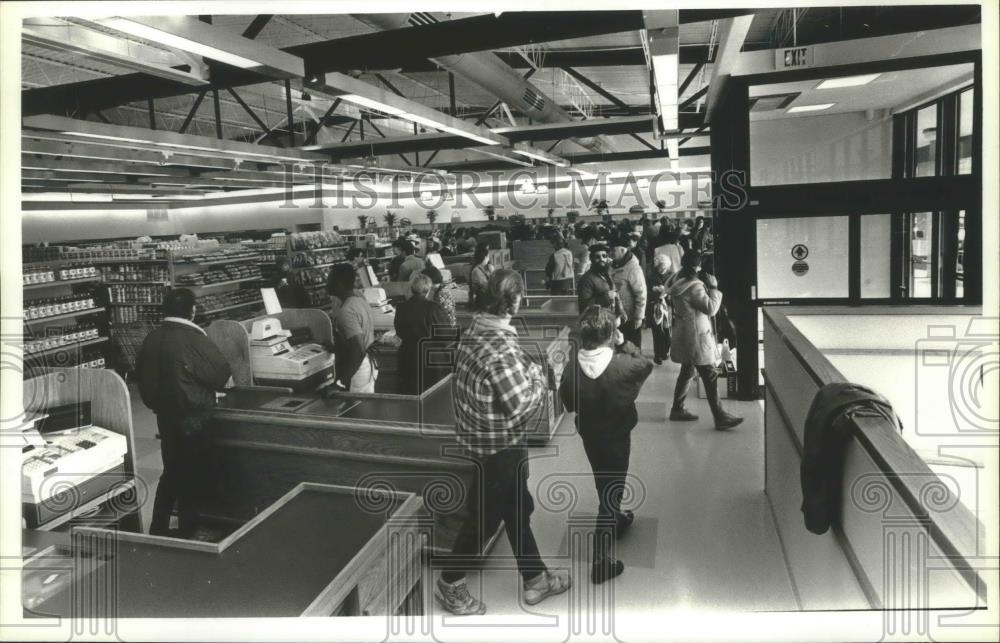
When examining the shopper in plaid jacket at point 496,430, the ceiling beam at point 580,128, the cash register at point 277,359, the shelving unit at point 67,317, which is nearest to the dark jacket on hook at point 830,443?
the shopper in plaid jacket at point 496,430

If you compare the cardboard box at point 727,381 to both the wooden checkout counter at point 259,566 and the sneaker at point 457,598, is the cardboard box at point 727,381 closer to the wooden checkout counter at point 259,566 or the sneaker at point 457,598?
the sneaker at point 457,598

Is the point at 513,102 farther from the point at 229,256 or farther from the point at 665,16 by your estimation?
the point at 229,256

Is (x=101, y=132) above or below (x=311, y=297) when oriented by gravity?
above

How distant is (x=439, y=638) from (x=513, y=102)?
475cm

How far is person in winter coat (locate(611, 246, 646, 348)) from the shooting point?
6.94 meters

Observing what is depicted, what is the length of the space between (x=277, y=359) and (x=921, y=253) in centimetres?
544

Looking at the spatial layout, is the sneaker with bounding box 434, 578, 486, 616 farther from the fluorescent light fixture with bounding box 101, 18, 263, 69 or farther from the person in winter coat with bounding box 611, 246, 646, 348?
the person in winter coat with bounding box 611, 246, 646, 348

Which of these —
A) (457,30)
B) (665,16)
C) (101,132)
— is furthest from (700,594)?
(101,132)

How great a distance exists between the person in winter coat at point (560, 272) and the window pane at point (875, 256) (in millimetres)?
4290

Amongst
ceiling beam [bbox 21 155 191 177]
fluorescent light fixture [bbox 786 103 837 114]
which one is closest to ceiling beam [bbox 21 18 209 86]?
ceiling beam [bbox 21 155 191 177]

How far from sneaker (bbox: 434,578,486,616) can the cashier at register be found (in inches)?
75.4

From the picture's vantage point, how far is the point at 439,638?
2629 mm

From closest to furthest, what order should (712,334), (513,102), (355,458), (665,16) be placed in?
(665,16) < (355,458) < (712,334) < (513,102)

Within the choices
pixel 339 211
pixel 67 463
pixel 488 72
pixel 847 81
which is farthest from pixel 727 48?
pixel 339 211
